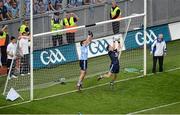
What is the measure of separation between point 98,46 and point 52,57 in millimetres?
2608

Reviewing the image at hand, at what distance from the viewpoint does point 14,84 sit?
27.7m

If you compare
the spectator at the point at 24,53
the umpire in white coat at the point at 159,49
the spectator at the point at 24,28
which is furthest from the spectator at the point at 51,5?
the umpire in white coat at the point at 159,49

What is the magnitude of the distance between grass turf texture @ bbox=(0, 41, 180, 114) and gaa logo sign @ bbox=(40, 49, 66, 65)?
1.59 meters

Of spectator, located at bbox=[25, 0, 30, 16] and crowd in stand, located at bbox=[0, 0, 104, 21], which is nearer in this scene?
crowd in stand, located at bbox=[0, 0, 104, 21]

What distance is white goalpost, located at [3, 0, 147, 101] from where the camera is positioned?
27.8 metres

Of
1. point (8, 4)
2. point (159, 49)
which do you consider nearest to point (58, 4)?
point (8, 4)

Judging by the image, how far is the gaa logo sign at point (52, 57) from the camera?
96.3 ft

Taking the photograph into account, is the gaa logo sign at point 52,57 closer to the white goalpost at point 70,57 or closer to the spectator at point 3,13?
→ the white goalpost at point 70,57

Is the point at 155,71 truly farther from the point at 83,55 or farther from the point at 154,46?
the point at 83,55

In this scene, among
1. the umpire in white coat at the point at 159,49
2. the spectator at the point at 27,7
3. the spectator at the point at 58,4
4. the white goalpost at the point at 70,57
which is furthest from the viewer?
the spectator at the point at 58,4

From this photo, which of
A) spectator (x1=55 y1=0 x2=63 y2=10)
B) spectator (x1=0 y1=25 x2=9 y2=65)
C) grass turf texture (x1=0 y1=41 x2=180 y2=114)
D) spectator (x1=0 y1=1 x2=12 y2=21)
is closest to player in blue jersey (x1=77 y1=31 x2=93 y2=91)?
grass turf texture (x1=0 y1=41 x2=180 y2=114)

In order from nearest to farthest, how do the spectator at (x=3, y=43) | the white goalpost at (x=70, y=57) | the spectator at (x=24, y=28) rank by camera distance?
the white goalpost at (x=70, y=57)
the spectator at (x=24, y=28)
the spectator at (x=3, y=43)

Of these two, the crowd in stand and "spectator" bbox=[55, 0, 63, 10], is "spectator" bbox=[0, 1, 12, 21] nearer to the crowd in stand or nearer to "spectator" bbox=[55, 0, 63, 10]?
the crowd in stand

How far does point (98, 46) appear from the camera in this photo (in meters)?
31.6
